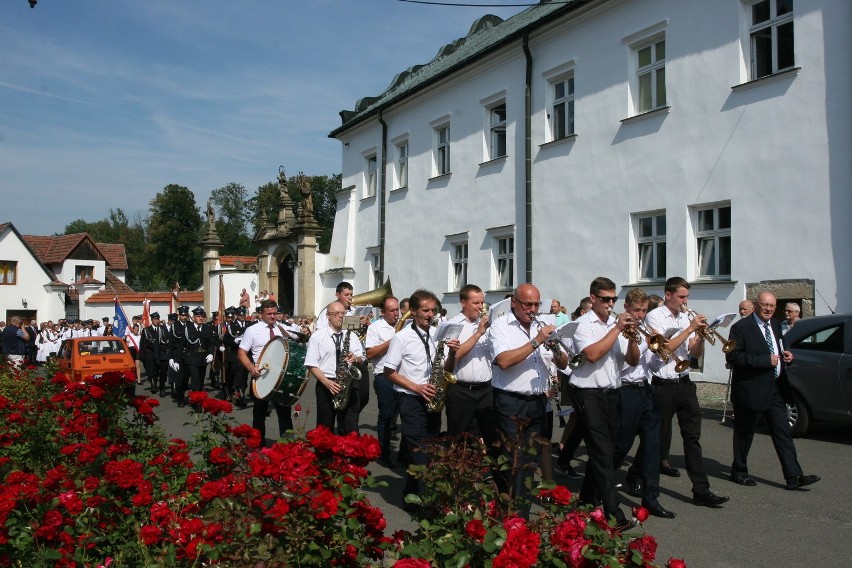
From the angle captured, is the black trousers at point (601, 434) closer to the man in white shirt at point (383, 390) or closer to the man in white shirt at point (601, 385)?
the man in white shirt at point (601, 385)

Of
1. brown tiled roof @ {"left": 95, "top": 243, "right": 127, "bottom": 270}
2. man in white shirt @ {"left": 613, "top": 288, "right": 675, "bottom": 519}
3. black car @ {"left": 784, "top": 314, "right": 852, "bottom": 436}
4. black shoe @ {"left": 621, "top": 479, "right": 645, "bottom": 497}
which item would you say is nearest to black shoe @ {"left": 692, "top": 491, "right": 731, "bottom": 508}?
man in white shirt @ {"left": 613, "top": 288, "right": 675, "bottom": 519}

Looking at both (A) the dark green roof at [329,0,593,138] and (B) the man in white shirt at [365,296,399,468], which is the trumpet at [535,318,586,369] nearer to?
(B) the man in white shirt at [365,296,399,468]

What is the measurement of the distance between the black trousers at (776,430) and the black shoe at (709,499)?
891 mm

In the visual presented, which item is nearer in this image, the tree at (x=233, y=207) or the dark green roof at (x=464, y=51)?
the dark green roof at (x=464, y=51)

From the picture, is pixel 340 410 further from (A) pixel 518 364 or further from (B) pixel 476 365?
(A) pixel 518 364

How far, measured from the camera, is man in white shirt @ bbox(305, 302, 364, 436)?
832 cm

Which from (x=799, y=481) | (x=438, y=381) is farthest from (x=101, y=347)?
(x=799, y=481)

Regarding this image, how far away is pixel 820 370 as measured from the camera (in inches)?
408

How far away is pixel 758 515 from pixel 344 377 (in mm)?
3938

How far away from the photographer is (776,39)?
47.0 feet

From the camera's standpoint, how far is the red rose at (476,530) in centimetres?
309

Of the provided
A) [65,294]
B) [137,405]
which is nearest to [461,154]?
[137,405]

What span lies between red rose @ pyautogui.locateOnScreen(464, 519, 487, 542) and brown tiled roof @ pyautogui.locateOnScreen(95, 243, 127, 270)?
70.5m

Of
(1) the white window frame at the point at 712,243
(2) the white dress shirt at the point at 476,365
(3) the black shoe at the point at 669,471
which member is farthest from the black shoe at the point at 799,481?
(1) the white window frame at the point at 712,243
